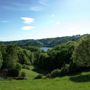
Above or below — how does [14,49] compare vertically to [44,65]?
above

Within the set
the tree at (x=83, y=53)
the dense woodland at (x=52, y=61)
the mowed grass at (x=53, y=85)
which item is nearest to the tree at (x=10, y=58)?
the dense woodland at (x=52, y=61)

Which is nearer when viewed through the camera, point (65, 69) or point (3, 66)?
point (65, 69)

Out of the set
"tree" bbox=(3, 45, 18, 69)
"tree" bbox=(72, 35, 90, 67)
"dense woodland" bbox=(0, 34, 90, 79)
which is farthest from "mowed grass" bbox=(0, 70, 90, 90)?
"tree" bbox=(3, 45, 18, 69)

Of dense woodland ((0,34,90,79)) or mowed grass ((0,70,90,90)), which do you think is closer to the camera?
mowed grass ((0,70,90,90))

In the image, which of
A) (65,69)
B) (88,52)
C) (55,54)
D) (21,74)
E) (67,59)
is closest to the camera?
(88,52)

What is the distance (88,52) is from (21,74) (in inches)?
1410

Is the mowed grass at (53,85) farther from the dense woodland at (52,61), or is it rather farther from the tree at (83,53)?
the dense woodland at (52,61)

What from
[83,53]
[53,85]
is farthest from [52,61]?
[53,85]

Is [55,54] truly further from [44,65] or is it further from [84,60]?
[84,60]

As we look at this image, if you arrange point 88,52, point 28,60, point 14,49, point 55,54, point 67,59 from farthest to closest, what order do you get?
point 28,60
point 55,54
point 67,59
point 14,49
point 88,52

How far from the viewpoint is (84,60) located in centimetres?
5312

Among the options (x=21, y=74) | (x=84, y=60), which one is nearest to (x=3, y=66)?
(x=21, y=74)

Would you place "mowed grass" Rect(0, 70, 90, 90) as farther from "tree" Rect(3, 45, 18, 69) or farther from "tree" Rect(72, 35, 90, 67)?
→ "tree" Rect(3, 45, 18, 69)

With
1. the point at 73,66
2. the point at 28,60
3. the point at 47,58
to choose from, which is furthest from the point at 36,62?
the point at 73,66
